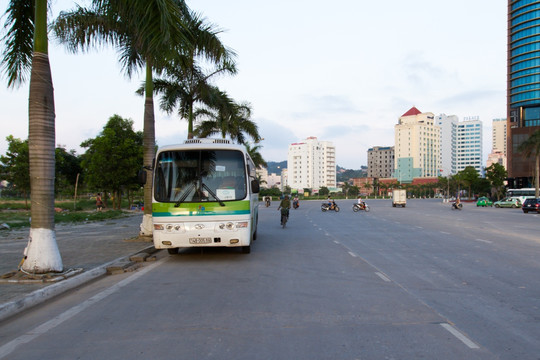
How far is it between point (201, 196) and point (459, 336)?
274 inches

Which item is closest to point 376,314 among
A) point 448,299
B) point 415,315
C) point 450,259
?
point 415,315

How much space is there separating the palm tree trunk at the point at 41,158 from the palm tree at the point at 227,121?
15.9 meters

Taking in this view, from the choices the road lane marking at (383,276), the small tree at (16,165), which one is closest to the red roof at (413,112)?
the small tree at (16,165)

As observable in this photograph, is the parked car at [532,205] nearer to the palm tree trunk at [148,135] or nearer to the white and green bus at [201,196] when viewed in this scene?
the palm tree trunk at [148,135]

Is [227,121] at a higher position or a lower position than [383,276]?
higher

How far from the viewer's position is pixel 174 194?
1054 cm

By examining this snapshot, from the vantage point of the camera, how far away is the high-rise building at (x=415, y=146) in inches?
6698

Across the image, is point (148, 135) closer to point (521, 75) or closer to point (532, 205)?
point (532, 205)

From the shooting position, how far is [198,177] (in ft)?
35.2

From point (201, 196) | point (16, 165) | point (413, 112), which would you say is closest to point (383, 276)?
point (201, 196)

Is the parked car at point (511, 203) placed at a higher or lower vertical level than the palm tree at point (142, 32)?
lower

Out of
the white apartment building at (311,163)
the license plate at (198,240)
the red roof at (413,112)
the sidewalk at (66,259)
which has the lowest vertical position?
the sidewalk at (66,259)

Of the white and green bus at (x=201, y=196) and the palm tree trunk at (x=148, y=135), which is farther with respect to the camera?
the palm tree trunk at (x=148, y=135)

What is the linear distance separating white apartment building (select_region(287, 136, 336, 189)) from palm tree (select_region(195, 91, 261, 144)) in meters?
157
